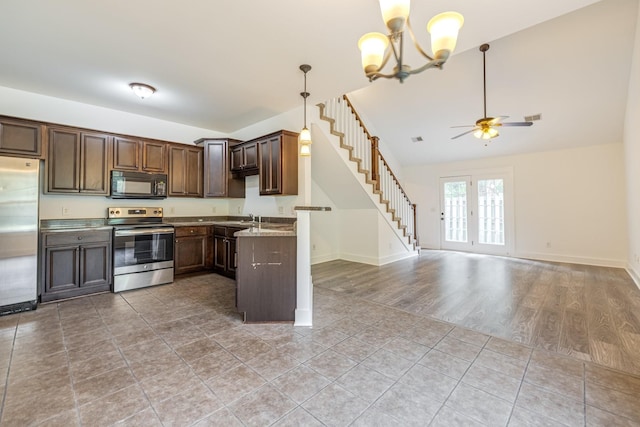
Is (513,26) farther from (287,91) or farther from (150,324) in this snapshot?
(150,324)

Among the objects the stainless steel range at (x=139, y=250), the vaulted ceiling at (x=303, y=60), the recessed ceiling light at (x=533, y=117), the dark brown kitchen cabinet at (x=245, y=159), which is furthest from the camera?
the recessed ceiling light at (x=533, y=117)

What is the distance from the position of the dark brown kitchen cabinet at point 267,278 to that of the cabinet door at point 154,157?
9.10 ft

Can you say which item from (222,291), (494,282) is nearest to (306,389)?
(222,291)

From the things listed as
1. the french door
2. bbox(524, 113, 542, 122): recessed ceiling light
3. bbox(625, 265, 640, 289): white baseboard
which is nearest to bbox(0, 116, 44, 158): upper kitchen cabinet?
bbox(524, 113, 542, 122): recessed ceiling light

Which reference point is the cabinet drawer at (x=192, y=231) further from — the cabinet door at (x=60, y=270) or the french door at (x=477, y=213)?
the french door at (x=477, y=213)

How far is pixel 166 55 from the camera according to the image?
2.93 metres

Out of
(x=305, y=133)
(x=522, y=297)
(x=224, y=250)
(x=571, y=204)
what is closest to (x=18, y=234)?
(x=224, y=250)

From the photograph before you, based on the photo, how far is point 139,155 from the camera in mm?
4477

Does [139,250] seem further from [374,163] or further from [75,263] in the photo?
[374,163]

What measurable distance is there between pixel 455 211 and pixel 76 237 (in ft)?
26.1

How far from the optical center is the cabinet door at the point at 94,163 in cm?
396

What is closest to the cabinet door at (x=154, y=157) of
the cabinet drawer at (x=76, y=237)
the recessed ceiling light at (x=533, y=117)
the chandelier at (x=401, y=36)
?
the cabinet drawer at (x=76, y=237)

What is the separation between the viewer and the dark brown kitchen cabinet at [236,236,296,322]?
113 inches

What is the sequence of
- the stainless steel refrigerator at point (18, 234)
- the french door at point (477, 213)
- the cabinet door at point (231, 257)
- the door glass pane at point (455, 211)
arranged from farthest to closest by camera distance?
the door glass pane at point (455, 211)
the french door at point (477, 213)
the cabinet door at point (231, 257)
the stainless steel refrigerator at point (18, 234)
